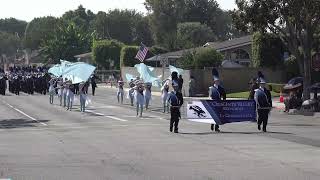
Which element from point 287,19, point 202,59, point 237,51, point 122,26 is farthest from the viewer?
point 122,26

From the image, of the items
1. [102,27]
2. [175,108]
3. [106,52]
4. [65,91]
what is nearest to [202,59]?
[65,91]

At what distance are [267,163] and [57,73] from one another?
105 ft

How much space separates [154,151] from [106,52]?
252ft

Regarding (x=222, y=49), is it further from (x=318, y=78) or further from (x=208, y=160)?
(x=208, y=160)

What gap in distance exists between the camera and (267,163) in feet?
43.8

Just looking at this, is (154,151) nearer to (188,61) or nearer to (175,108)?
(175,108)

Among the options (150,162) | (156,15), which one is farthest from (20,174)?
(156,15)

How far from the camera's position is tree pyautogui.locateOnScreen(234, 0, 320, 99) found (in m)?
32.9

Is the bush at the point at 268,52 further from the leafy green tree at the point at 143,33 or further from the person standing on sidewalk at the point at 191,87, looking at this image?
the leafy green tree at the point at 143,33

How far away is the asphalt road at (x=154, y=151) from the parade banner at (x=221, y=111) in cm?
40

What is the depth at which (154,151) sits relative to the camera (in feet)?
51.0

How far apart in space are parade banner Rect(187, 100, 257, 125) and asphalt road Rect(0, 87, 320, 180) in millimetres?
400

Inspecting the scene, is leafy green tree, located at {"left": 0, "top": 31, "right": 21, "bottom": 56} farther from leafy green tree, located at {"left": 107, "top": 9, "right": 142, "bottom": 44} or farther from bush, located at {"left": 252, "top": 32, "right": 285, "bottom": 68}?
bush, located at {"left": 252, "top": 32, "right": 285, "bottom": 68}

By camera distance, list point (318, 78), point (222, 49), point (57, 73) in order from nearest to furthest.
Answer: point (57, 73)
point (318, 78)
point (222, 49)
